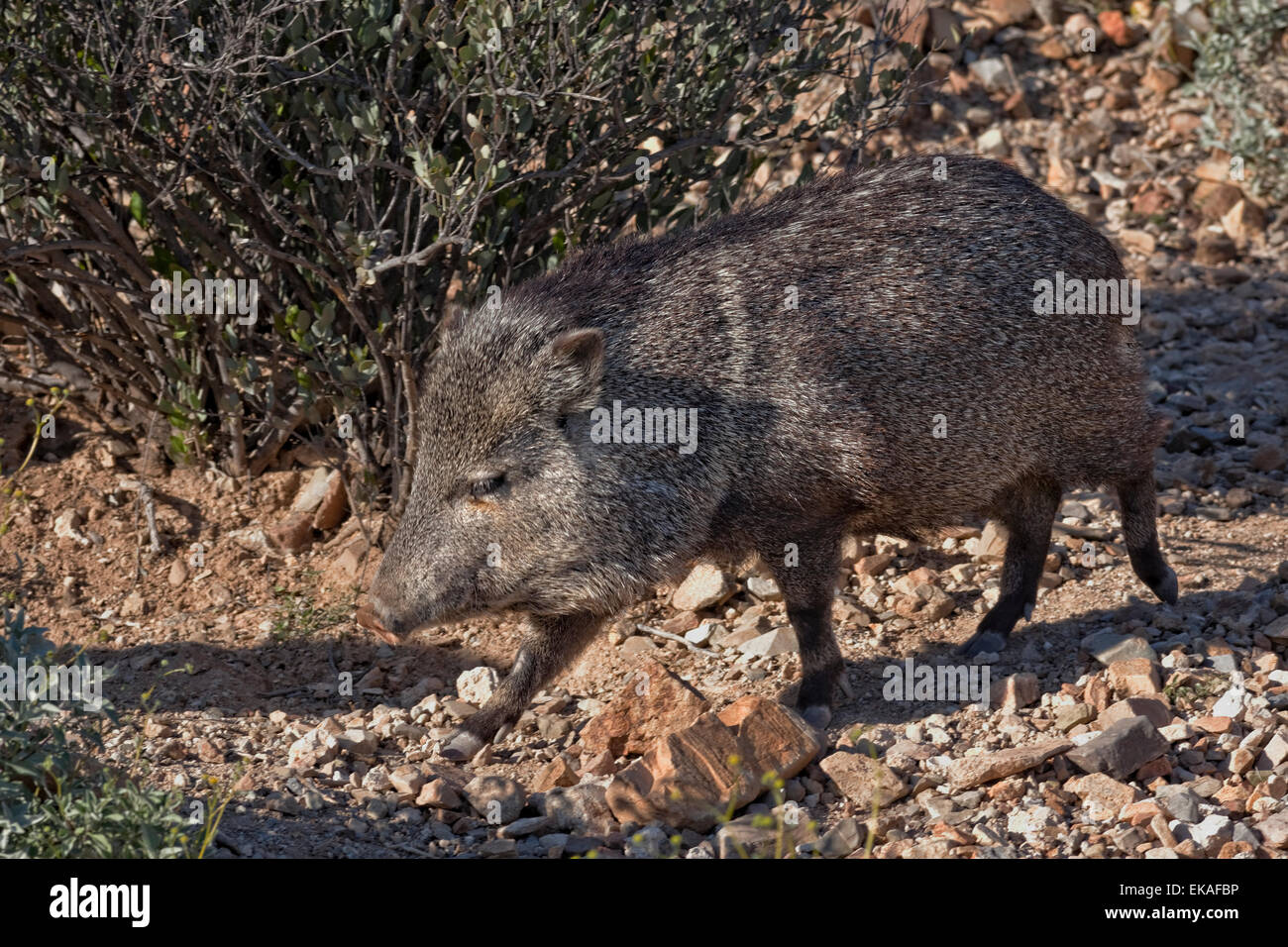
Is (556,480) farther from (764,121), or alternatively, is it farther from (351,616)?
(764,121)

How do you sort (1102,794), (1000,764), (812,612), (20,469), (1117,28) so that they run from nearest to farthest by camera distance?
(1102,794) → (1000,764) → (812,612) → (20,469) → (1117,28)

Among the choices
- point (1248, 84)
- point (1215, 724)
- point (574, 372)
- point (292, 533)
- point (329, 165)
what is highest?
point (1248, 84)

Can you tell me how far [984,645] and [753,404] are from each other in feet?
4.60

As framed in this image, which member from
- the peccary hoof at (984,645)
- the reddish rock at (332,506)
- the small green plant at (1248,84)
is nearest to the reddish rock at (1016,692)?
the peccary hoof at (984,645)

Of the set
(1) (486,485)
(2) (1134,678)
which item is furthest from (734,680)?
(2) (1134,678)

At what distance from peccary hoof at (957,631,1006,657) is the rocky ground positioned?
41 millimetres

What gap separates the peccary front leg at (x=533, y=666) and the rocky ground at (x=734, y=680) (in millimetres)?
114

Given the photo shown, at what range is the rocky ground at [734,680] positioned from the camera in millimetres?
4215

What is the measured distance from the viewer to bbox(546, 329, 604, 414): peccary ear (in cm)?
470

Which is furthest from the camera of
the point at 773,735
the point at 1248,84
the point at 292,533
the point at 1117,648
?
the point at 1248,84

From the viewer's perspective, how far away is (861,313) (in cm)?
492

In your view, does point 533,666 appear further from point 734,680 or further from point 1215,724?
point 1215,724

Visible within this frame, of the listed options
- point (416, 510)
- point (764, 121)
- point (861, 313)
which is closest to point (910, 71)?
point (764, 121)

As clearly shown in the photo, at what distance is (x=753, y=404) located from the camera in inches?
191
